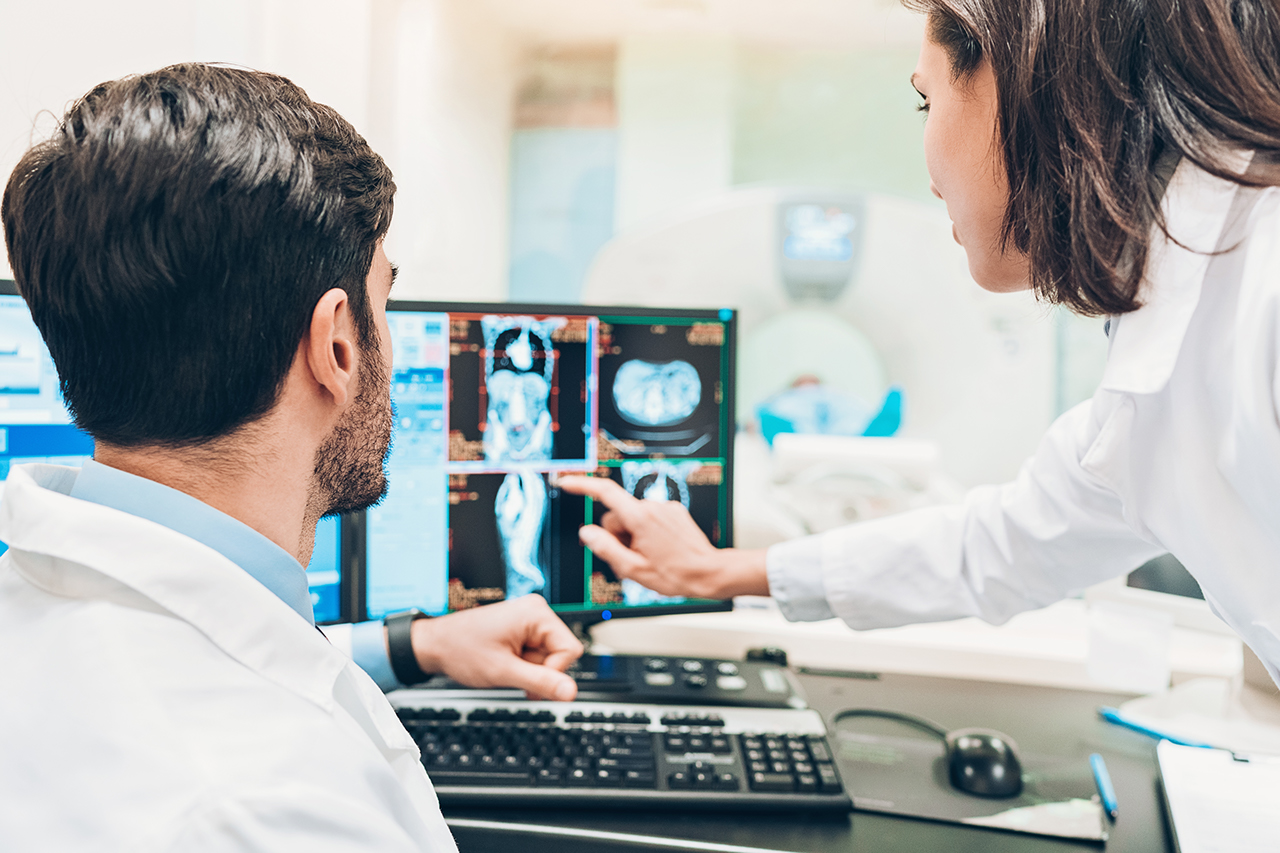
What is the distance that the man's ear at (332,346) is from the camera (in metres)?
0.67

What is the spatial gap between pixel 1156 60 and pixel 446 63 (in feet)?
6.29

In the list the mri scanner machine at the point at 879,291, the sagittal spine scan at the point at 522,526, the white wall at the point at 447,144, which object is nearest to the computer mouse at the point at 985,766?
the sagittal spine scan at the point at 522,526

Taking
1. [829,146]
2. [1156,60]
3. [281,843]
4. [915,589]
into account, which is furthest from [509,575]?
[829,146]

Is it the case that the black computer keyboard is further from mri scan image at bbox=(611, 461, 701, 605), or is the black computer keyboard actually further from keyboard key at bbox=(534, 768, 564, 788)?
mri scan image at bbox=(611, 461, 701, 605)

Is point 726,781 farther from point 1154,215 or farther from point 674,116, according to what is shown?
point 674,116

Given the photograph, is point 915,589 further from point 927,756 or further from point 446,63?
point 446,63

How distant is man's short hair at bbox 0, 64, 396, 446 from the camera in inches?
23.3

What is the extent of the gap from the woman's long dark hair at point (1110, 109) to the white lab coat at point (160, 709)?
27.8 inches

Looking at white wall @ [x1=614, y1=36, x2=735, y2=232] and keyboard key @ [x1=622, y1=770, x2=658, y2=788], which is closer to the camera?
keyboard key @ [x1=622, y1=770, x2=658, y2=788]

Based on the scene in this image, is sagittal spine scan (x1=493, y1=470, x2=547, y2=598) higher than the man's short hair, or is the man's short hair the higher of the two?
the man's short hair

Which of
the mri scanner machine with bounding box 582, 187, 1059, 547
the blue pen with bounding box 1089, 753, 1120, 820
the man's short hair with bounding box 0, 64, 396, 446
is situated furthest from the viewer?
the mri scanner machine with bounding box 582, 187, 1059, 547

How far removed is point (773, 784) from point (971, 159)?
27.0 inches

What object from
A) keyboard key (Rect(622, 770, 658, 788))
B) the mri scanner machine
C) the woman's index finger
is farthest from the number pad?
the mri scanner machine

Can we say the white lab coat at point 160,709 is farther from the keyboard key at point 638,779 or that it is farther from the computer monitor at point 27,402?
the computer monitor at point 27,402
